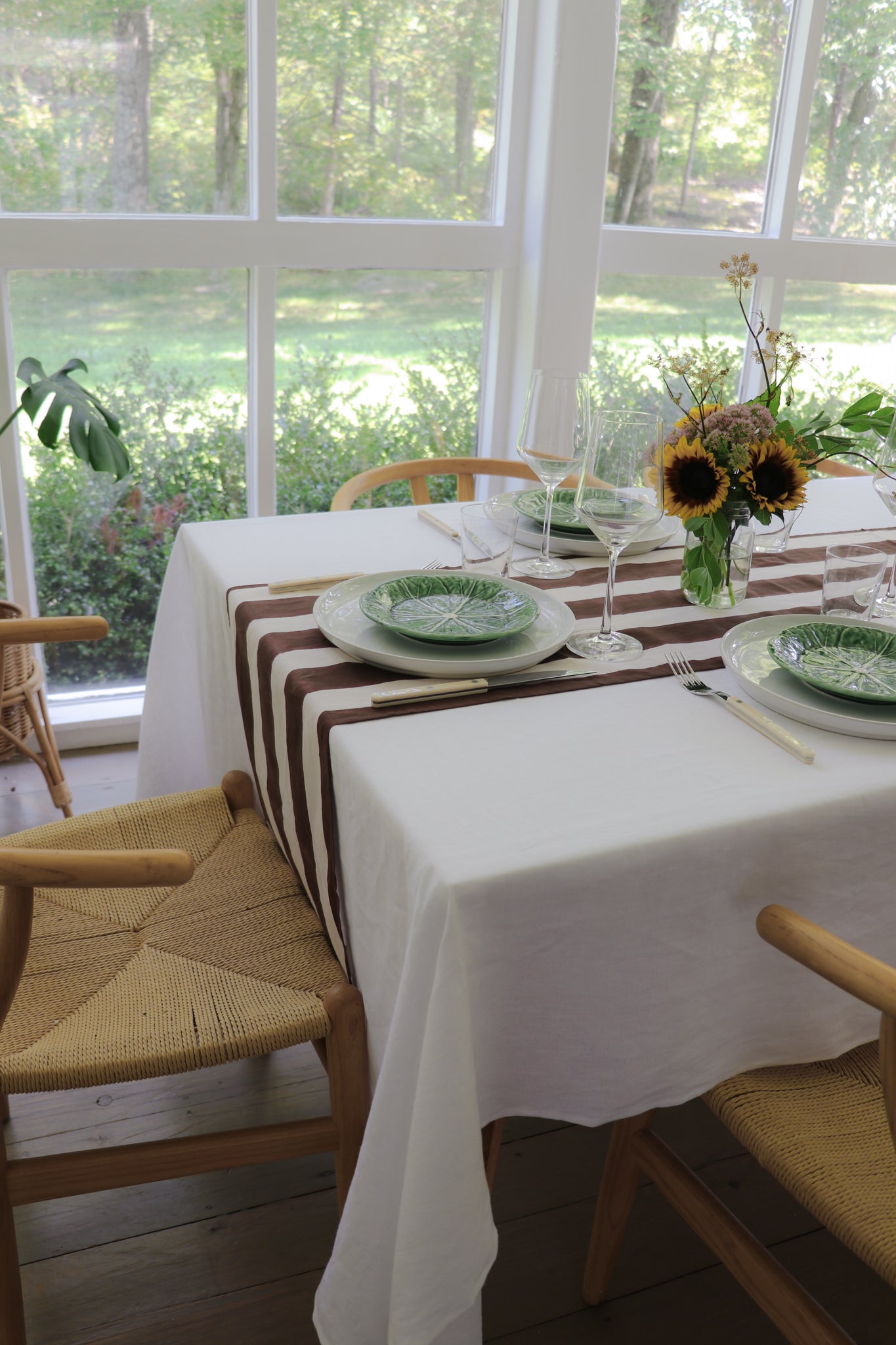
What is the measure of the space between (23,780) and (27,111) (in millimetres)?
1389

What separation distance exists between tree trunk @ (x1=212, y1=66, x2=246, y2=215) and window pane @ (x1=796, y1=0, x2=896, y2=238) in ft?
4.86

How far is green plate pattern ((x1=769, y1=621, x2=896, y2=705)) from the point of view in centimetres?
112

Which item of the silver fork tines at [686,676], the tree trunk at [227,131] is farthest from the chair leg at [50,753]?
the silver fork tines at [686,676]

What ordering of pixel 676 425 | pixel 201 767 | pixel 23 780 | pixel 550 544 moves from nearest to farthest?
pixel 676 425 < pixel 550 544 < pixel 201 767 < pixel 23 780

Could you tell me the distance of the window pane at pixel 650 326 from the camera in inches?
111

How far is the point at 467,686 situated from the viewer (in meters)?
1.14

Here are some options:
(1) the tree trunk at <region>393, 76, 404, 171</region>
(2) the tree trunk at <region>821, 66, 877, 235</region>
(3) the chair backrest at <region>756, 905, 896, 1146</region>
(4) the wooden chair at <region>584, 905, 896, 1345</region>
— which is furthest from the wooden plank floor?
(2) the tree trunk at <region>821, 66, 877, 235</region>

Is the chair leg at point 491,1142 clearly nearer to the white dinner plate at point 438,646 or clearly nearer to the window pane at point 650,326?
the white dinner plate at point 438,646

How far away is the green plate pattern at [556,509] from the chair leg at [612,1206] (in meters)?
0.80

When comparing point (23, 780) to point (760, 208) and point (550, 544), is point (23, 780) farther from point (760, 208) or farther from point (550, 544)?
point (760, 208)

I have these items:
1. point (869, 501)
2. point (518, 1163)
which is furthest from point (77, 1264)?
point (869, 501)

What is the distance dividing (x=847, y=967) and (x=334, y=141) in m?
2.17

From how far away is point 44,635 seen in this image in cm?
146

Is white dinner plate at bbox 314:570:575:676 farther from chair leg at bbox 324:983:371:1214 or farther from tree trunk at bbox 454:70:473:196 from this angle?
tree trunk at bbox 454:70:473:196
